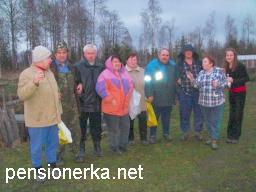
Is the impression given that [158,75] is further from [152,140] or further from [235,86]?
[235,86]

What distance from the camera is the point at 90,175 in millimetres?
6520

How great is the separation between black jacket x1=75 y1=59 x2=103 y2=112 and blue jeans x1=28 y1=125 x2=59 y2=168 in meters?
0.91

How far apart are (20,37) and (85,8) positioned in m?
8.57

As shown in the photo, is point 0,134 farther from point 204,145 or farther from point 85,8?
point 85,8

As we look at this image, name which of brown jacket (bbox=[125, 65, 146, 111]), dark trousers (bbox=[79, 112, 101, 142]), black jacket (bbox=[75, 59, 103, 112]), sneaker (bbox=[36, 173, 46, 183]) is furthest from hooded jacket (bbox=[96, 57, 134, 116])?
sneaker (bbox=[36, 173, 46, 183])

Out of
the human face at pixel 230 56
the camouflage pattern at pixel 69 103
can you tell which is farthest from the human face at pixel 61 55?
the human face at pixel 230 56

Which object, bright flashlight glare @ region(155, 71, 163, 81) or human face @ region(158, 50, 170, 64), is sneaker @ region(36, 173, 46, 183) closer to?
bright flashlight glare @ region(155, 71, 163, 81)

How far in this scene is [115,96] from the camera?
748 cm

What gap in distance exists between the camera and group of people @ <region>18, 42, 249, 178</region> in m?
6.16

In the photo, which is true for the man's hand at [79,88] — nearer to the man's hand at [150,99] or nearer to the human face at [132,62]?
the human face at [132,62]

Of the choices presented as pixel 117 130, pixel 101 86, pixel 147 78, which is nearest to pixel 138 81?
pixel 147 78

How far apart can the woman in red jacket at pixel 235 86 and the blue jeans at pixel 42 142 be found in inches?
138

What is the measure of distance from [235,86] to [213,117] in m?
0.75

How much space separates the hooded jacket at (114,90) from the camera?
7.28m
